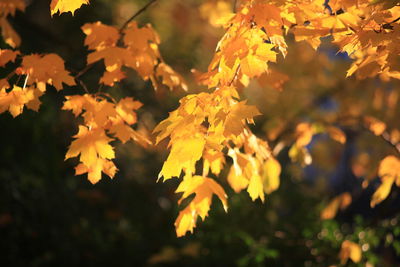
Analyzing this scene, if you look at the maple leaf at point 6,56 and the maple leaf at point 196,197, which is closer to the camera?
the maple leaf at point 196,197

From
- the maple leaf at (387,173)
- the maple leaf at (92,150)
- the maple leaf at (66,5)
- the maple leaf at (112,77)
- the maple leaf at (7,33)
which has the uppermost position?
the maple leaf at (66,5)

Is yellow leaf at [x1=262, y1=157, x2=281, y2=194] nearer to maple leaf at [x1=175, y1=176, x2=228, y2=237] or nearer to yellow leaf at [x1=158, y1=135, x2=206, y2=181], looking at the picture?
maple leaf at [x1=175, y1=176, x2=228, y2=237]

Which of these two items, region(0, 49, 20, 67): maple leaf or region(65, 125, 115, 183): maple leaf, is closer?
region(65, 125, 115, 183): maple leaf

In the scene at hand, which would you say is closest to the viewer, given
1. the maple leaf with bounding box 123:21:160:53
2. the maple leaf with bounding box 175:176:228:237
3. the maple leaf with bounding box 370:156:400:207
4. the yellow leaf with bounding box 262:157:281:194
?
the maple leaf with bounding box 175:176:228:237

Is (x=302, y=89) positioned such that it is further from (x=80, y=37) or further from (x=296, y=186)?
(x=80, y=37)

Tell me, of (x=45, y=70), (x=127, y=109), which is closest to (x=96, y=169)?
(x=127, y=109)

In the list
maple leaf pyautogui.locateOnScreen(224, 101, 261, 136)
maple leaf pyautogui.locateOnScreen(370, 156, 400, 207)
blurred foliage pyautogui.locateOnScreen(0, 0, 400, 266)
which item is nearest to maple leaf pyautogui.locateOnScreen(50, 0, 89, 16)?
maple leaf pyautogui.locateOnScreen(224, 101, 261, 136)

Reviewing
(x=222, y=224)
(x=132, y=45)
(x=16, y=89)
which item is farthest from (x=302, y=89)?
(x=16, y=89)

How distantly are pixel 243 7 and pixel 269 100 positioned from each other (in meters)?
6.83

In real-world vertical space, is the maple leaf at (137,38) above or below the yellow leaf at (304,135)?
above

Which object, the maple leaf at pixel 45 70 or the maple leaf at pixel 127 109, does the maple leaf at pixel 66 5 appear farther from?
the maple leaf at pixel 127 109

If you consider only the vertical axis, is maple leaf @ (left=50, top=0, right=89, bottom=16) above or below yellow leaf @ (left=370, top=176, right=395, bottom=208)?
above

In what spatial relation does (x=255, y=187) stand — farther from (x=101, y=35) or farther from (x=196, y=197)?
(x=101, y=35)

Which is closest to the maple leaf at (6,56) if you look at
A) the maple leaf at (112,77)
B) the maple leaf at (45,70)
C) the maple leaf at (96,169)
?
the maple leaf at (45,70)
